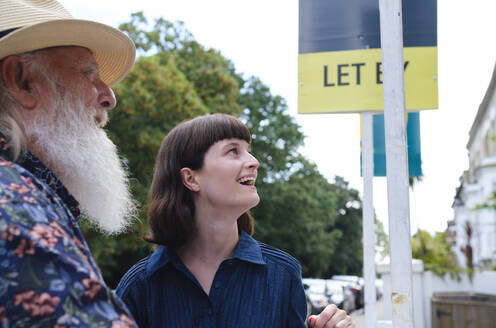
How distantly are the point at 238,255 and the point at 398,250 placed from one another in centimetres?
87

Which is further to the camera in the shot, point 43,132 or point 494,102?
point 494,102

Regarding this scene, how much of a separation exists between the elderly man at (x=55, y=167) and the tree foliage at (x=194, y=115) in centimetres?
610

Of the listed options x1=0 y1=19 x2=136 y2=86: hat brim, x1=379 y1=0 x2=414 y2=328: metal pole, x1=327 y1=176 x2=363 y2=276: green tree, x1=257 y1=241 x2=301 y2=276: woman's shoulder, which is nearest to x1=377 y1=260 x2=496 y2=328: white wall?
x1=379 y1=0 x2=414 y2=328: metal pole

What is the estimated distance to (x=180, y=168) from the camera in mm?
2352

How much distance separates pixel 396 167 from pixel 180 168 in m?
1.06

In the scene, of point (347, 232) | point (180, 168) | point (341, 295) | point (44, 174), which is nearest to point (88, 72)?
point (44, 174)

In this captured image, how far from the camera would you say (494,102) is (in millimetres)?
29641

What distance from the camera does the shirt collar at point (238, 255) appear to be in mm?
2145

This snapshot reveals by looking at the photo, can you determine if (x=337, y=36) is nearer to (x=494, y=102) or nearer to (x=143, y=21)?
(x=143, y=21)

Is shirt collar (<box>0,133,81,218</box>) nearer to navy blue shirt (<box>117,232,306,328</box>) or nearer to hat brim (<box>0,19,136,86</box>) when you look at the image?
hat brim (<box>0,19,136,86</box>)

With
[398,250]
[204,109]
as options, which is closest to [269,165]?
[204,109]

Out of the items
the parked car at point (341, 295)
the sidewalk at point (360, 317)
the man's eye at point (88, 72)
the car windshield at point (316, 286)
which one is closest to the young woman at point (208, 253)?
the man's eye at point (88, 72)

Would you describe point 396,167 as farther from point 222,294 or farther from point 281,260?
point 222,294

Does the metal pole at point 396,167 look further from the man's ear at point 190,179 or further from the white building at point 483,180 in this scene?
the white building at point 483,180
